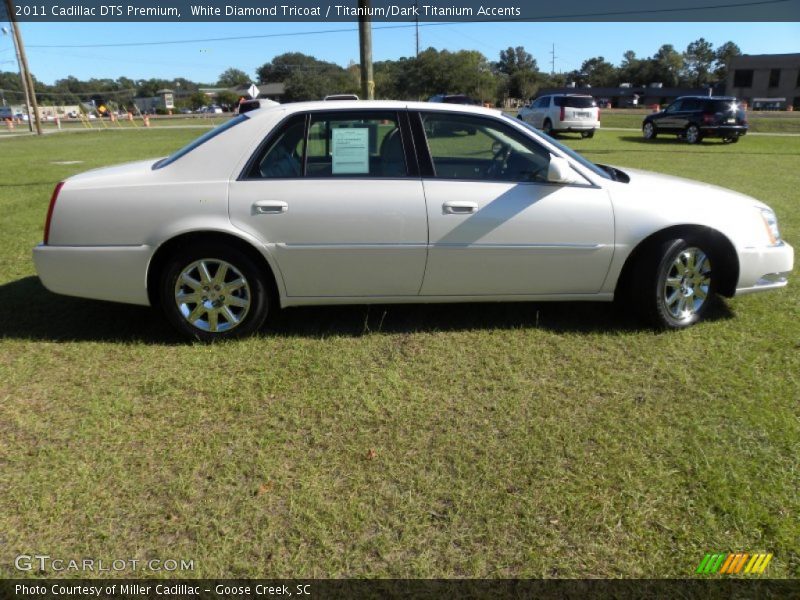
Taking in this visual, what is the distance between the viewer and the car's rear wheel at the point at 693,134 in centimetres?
2131

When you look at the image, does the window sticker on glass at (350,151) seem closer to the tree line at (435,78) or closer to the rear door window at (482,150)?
the rear door window at (482,150)

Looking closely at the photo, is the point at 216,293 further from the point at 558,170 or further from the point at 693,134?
the point at 693,134

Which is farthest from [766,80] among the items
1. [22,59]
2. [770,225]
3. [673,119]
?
[770,225]

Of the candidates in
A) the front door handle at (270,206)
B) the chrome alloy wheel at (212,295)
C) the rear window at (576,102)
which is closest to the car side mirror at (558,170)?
the front door handle at (270,206)

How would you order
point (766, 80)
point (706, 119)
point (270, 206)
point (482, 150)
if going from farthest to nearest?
point (766, 80) → point (706, 119) → point (482, 150) → point (270, 206)

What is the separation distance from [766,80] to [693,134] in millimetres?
66329

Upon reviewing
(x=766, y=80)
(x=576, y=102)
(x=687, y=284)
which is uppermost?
(x=766, y=80)

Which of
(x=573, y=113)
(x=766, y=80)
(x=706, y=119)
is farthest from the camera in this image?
(x=766, y=80)

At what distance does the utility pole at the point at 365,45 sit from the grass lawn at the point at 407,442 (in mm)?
6708

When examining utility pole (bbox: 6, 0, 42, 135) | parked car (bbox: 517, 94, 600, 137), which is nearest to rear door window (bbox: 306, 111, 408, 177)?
parked car (bbox: 517, 94, 600, 137)

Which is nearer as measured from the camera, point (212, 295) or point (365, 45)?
point (212, 295)

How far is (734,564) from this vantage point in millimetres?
2145

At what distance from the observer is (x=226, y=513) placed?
2.39 meters

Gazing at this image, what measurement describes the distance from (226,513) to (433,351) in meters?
1.82
